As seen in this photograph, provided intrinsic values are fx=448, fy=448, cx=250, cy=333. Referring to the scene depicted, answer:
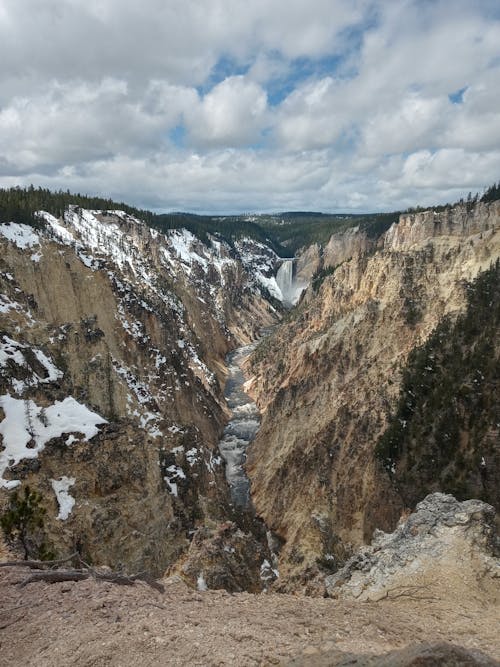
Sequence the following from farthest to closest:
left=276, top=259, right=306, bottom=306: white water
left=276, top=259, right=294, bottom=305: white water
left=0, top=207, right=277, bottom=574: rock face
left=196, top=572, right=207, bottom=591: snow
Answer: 1. left=276, top=259, right=294, bottom=305: white water
2. left=276, top=259, right=306, bottom=306: white water
3. left=0, top=207, right=277, bottom=574: rock face
4. left=196, top=572, right=207, bottom=591: snow

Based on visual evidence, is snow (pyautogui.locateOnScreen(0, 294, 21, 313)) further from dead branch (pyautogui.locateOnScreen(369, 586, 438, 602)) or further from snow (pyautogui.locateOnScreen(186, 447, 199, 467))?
dead branch (pyautogui.locateOnScreen(369, 586, 438, 602))

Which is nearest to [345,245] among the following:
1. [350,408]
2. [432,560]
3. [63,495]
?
[350,408]

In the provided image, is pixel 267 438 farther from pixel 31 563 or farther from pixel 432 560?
pixel 31 563

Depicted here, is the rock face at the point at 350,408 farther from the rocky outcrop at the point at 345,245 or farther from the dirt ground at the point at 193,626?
the rocky outcrop at the point at 345,245

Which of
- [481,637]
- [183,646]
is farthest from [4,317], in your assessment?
[481,637]

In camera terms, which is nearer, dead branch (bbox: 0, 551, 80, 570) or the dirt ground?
the dirt ground

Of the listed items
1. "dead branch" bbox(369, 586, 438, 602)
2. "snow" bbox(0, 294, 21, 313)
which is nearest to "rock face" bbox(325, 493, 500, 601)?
"dead branch" bbox(369, 586, 438, 602)

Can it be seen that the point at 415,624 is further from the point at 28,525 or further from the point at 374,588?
the point at 28,525
